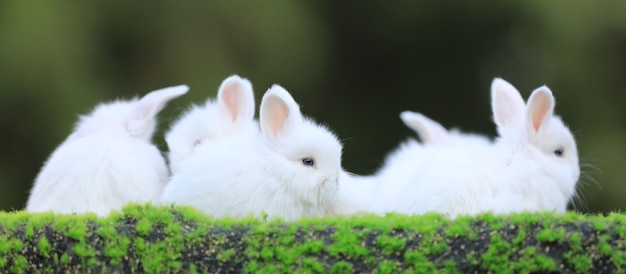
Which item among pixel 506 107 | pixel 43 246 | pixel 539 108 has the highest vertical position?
pixel 506 107

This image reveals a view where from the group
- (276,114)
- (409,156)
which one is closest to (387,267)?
(276,114)

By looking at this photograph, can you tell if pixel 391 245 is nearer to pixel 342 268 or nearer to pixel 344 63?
pixel 342 268

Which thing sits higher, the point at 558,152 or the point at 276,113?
the point at 558,152

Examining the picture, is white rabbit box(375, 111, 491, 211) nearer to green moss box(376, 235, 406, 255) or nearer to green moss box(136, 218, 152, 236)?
green moss box(376, 235, 406, 255)

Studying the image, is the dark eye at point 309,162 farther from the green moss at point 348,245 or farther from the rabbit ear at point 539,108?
the rabbit ear at point 539,108

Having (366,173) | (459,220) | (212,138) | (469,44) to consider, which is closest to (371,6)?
(469,44)

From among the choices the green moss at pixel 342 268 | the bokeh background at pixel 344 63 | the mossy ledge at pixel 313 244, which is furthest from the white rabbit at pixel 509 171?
the bokeh background at pixel 344 63
